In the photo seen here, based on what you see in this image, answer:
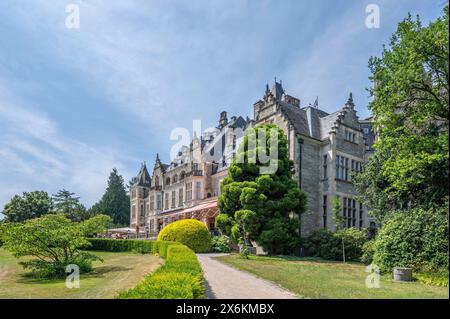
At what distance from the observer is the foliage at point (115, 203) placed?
8544 cm

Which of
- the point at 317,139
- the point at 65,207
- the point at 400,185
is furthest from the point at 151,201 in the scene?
the point at 400,185

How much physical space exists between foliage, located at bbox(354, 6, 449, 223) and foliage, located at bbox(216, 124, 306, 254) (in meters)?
10.0

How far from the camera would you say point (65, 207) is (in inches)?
2682

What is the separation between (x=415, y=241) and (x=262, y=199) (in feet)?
38.6

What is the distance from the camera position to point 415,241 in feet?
49.7

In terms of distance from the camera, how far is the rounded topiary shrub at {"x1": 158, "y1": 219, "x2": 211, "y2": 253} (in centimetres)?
2822

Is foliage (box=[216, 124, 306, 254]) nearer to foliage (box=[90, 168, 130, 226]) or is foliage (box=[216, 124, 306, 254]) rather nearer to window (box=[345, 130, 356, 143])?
window (box=[345, 130, 356, 143])

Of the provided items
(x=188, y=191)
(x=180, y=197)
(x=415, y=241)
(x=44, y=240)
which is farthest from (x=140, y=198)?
(x=415, y=241)

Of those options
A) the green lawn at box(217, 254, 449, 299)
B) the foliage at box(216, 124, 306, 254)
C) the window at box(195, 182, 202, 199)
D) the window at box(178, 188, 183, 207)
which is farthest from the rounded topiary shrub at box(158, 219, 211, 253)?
the window at box(178, 188, 183, 207)

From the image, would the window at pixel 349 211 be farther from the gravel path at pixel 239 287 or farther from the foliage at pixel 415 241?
the gravel path at pixel 239 287

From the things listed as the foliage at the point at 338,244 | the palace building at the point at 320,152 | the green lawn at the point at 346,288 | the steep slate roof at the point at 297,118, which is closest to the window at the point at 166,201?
the palace building at the point at 320,152

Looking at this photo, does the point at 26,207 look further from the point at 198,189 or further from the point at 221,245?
the point at 221,245
